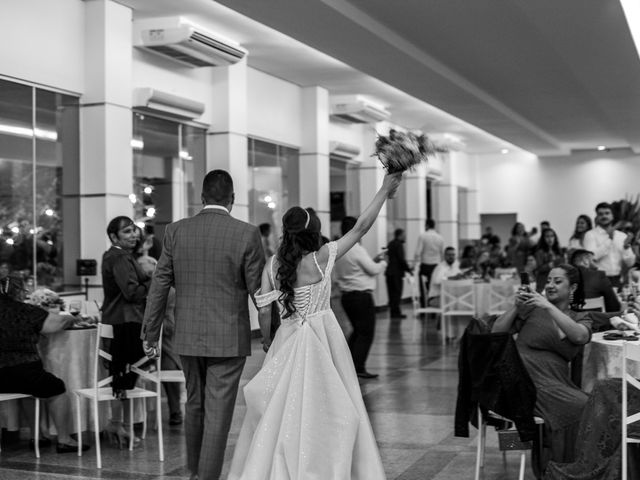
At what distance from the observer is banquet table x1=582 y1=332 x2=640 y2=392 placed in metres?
5.32

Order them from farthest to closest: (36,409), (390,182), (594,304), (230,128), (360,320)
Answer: (230,128)
(360,320)
(594,304)
(36,409)
(390,182)

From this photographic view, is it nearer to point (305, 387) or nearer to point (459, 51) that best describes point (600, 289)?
point (459, 51)

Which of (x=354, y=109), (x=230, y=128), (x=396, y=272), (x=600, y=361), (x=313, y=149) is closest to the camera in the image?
(x=600, y=361)

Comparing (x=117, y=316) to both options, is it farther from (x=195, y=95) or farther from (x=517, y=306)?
(x=195, y=95)

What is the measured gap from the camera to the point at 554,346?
516cm

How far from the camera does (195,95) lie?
38.1 feet

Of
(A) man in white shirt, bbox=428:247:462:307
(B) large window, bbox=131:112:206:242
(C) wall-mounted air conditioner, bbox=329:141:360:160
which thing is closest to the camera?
(B) large window, bbox=131:112:206:242

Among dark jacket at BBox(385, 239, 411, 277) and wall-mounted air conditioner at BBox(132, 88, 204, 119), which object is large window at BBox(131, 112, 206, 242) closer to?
wall-mounted air conditioner at BBox(132, 88, 204, 119)

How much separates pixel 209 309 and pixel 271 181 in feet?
31.3

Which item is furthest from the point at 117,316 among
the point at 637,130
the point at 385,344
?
the point at 637,130

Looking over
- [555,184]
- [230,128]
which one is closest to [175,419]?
[230,128]

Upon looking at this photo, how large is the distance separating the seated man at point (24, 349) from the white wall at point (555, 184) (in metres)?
19.9

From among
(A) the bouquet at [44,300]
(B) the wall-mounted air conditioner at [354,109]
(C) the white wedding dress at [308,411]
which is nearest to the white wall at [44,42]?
(A) the bouquet at [44,300]

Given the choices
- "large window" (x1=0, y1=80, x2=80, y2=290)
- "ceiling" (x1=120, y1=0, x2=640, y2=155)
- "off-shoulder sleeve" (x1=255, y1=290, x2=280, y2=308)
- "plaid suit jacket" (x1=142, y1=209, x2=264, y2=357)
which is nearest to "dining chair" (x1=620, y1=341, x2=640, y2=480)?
"off-shoulder sleeve" (x1=255, y1=290, x2=280, y2=308)
